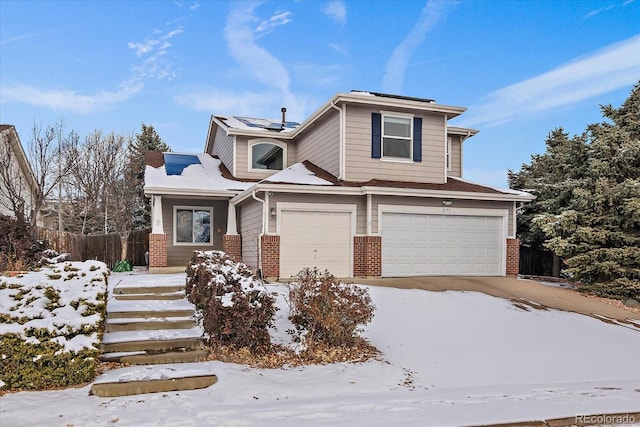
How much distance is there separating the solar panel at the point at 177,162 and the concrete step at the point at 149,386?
1190 centimetres

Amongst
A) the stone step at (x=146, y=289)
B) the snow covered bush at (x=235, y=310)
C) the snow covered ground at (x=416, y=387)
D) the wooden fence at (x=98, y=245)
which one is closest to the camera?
the snow covered ground at (x=416, y=387)

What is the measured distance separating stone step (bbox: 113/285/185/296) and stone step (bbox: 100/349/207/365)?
8.87ft

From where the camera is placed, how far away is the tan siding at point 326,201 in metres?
12.6

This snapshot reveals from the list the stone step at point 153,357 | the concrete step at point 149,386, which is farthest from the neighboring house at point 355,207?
the concrete step at point 149,386

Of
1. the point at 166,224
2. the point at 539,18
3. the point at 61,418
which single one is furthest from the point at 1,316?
the point at 539,18

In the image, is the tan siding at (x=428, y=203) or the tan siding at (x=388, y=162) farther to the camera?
the tan siding at (x=388, y=162)

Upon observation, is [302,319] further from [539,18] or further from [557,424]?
[539,18]

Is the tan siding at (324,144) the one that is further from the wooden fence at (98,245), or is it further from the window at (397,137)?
the wooden fence at (98,245)

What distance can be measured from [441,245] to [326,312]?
24.9 ft

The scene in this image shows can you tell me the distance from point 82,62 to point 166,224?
758 cm

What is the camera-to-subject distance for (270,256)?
12406mm

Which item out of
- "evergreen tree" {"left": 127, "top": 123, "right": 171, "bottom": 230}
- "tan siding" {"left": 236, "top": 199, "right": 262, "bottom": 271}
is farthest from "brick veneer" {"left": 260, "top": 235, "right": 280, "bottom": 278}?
"evergreen tree" {"left": 127, "top": 123, "right": 171, "bottom": 230}

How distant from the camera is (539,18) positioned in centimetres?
1539

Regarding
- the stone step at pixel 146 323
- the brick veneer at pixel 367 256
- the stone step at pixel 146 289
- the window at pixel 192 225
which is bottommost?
the stone step at pixel 146 323
